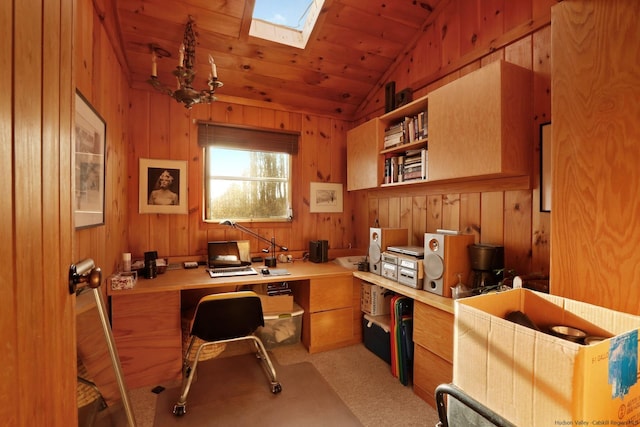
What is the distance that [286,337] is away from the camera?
2633mm

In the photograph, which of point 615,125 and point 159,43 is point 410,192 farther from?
point 159,43

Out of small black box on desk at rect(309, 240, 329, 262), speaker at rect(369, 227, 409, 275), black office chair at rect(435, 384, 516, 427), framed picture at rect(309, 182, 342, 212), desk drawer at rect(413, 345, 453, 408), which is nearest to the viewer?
black office chair at rect(435, 384, 516, 427)

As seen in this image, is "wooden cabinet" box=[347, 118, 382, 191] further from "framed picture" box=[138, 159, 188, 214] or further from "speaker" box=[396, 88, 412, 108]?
"framed picture" box=[138, 159, 188, 214]

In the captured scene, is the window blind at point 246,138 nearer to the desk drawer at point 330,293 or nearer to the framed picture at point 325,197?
the framed picture at point 325,197

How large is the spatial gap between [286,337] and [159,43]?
8.76ft

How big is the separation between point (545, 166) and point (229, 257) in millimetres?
2468

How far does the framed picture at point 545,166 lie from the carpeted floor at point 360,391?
1437 millimetres

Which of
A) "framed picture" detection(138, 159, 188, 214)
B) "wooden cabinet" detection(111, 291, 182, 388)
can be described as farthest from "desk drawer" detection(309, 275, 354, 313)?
"framed picture" detection(138, 159, 188, 214)

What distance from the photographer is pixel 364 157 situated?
2.83 m

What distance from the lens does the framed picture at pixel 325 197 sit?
3295 millimetres

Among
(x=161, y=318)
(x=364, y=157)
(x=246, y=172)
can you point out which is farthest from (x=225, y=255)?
(x=364, y=157)

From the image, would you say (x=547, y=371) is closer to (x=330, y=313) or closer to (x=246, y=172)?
(x=330, y=313)

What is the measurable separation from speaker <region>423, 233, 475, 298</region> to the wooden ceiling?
1.85 m

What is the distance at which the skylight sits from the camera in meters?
2.45
